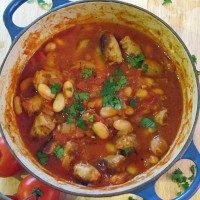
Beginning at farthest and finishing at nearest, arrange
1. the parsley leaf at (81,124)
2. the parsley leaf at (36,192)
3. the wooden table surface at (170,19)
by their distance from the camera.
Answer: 1. the wooden table surface at (170,19)
2. the parsley leaf at (81,124)
3. the parsley leaf at (36,192)

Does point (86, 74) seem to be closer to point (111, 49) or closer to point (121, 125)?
point (111, 49)

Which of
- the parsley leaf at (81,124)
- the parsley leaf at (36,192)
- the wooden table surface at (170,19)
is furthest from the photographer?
the wooden table surface at (170,19)

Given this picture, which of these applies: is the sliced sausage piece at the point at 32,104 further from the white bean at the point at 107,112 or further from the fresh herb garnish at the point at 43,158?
the white bean at the point at 107,112

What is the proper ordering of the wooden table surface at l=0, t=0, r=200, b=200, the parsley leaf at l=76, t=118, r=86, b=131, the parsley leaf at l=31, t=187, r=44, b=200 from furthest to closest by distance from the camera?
the wooden table surface at l=0, t=0, r=200, b=200 → the parsley leaf at l=76, t=118, r=86, b=131 → the parsley leaf at l=31, t=187, r=44, b=200

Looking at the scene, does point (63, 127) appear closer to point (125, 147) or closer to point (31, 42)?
point (125, 147)

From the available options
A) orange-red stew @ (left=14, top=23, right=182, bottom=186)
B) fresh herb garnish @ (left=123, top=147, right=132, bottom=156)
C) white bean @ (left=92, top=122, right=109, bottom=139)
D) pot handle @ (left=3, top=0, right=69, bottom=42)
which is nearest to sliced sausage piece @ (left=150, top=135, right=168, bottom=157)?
orange-red stew @ (left=14, top=23, right=182, bottom=186)

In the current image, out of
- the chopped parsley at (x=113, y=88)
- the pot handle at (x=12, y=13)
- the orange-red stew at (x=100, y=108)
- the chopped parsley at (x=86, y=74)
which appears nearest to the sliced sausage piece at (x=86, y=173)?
the orange-red stew at (x=100, y=108)

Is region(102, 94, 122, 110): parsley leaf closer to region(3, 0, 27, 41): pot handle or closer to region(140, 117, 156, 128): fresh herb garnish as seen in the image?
region(140, 117, 156, 128): fresh herb garnish
